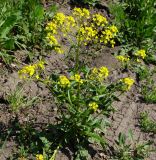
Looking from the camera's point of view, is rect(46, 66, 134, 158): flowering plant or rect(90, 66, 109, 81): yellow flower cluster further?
rect(46, 66, 134, 158): flowering plant

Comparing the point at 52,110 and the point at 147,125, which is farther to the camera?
the point at 147,125

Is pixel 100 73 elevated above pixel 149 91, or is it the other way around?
pixel 100 73

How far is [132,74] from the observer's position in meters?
5.20

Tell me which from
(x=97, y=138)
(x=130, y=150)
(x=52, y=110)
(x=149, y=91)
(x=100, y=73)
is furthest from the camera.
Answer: (x=149, y=91)

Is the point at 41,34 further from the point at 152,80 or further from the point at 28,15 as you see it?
the point at 152,80

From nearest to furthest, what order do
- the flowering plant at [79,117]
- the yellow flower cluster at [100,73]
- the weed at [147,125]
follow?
1. the yellow flower cluster at [100,73]
2. the flowering plant at [79,117]
3. the weed at [147,125]

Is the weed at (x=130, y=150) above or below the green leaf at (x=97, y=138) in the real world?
below

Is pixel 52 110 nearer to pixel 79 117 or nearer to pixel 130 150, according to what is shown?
pixel 79 117

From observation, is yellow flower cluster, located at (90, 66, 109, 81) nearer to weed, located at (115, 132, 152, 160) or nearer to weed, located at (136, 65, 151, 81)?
weed, located at (115, 132, 152, 160)

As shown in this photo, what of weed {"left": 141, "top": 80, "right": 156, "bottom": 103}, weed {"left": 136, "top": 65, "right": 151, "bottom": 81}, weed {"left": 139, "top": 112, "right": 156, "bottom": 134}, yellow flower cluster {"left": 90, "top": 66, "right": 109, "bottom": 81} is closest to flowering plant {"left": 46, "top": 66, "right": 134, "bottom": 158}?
yellow flower cluster {"left": 90, "top": 66, "right": 109, "bottom": 81}

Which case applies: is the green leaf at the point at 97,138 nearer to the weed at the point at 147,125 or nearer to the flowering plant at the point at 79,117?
the flowering plant at the point at 79,117

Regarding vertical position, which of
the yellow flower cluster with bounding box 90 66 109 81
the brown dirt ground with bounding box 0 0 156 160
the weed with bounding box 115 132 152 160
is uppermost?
the yellow flower cluster with bounding box 90 66 109 81

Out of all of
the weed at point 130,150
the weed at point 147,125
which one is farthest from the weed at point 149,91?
the weed at point 130,150

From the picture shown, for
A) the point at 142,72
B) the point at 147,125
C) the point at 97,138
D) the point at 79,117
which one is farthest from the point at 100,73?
the point at 142,72
